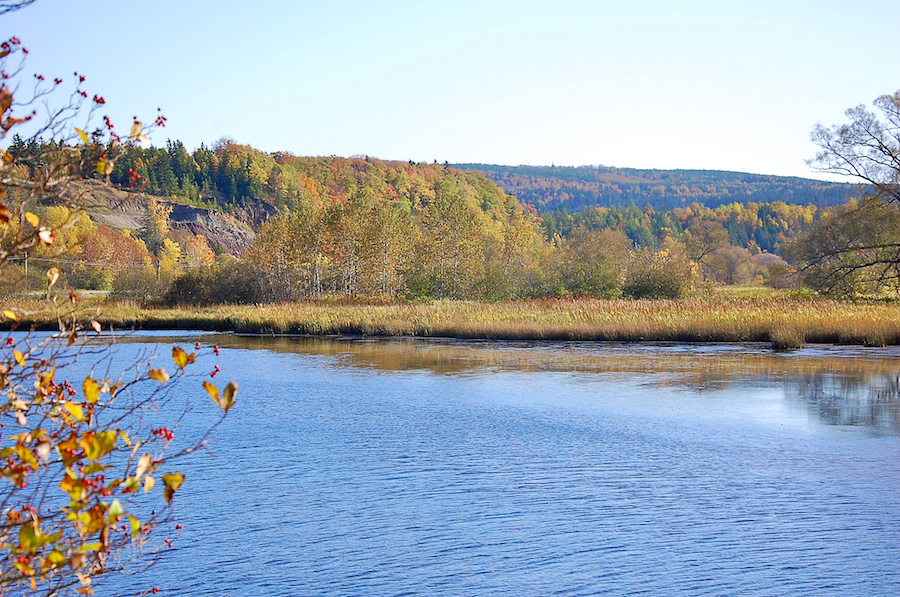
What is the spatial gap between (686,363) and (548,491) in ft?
46.6

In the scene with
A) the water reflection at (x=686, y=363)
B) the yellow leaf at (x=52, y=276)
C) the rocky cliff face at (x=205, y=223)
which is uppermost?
the rocky cliff face at (x=205, y=223)

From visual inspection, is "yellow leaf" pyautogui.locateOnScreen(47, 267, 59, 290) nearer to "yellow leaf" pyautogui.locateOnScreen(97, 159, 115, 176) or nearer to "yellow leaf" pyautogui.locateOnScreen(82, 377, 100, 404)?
"yellow leaf" pyautogui.locateOnScreen(97, 159, 115, 176)

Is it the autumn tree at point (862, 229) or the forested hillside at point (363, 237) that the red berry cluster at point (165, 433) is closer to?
the forested hillside at point (363, 237)

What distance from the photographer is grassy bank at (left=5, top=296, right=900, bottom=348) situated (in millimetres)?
27594

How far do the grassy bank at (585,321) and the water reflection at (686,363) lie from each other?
909 millimetres

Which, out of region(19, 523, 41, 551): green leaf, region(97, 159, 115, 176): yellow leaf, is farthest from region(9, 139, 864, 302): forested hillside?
region(19, 523, 41, 551): green leaf

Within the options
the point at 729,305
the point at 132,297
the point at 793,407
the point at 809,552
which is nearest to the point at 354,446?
the point at 809,552

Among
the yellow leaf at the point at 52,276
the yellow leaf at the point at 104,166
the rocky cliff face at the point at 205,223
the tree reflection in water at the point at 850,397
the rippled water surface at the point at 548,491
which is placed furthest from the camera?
the rocky cliff face at the point at 205,223

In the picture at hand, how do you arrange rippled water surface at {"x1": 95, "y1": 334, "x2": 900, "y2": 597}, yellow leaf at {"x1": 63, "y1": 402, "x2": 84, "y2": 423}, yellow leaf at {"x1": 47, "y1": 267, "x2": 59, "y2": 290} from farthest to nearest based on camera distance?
rippled water surface at {"x1": 95, "y1": 334, "x2": 900, "y2": 597}, yellow leaf at {"x1": 47, "y1": 267, "x2": 59, "y2": 290}, yellow leaf at {"x1": 63, "y1": 402, "x2": 84, "y2": 423}

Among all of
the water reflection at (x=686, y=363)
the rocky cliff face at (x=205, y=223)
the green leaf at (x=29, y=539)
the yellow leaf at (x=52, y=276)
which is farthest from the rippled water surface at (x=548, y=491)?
the rocky cliff face at (x=205, y=223)

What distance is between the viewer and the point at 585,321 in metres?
31.9

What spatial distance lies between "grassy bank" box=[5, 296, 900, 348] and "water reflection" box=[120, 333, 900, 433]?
0.91m

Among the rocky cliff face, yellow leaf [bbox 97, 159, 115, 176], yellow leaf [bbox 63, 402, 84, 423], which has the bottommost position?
yellow leaf [bbox 63, 402, 84, 423]

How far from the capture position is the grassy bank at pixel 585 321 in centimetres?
2759
